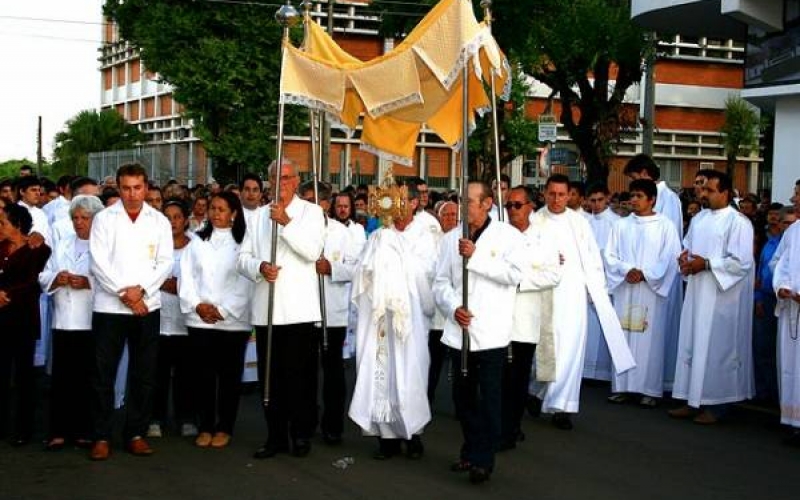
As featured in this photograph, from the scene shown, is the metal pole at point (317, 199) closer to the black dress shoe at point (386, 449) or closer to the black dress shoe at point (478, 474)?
the black dress shoe at point (386, 449)

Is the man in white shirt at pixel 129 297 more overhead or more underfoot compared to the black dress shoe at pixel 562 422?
more overhead

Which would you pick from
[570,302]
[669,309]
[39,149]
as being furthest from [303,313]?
[39,149]

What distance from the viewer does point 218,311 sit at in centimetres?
933

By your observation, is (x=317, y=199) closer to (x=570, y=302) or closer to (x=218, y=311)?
(x=218, y=311)

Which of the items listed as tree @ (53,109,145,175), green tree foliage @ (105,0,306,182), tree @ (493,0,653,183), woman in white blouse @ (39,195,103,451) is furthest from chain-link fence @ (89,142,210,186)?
woman in white blouse @ (39,195,103,451)

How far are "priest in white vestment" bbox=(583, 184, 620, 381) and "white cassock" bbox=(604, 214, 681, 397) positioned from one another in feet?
1.77

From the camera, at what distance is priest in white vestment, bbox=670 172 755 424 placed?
1116cm

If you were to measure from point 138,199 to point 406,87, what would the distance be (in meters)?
2.27

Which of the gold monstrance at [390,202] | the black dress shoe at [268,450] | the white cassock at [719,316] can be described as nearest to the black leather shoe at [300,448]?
the black dress shoe at [268,450]

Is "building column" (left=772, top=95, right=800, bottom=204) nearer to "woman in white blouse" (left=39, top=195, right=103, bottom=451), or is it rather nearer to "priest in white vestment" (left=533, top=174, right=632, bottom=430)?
"priest in white vestment" (left=533, top=174, right=632, bottom=430)

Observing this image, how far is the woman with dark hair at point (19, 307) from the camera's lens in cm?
930

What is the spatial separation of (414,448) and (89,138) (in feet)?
161

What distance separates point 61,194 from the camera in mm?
15414

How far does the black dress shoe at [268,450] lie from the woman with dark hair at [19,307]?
76.5 inches
